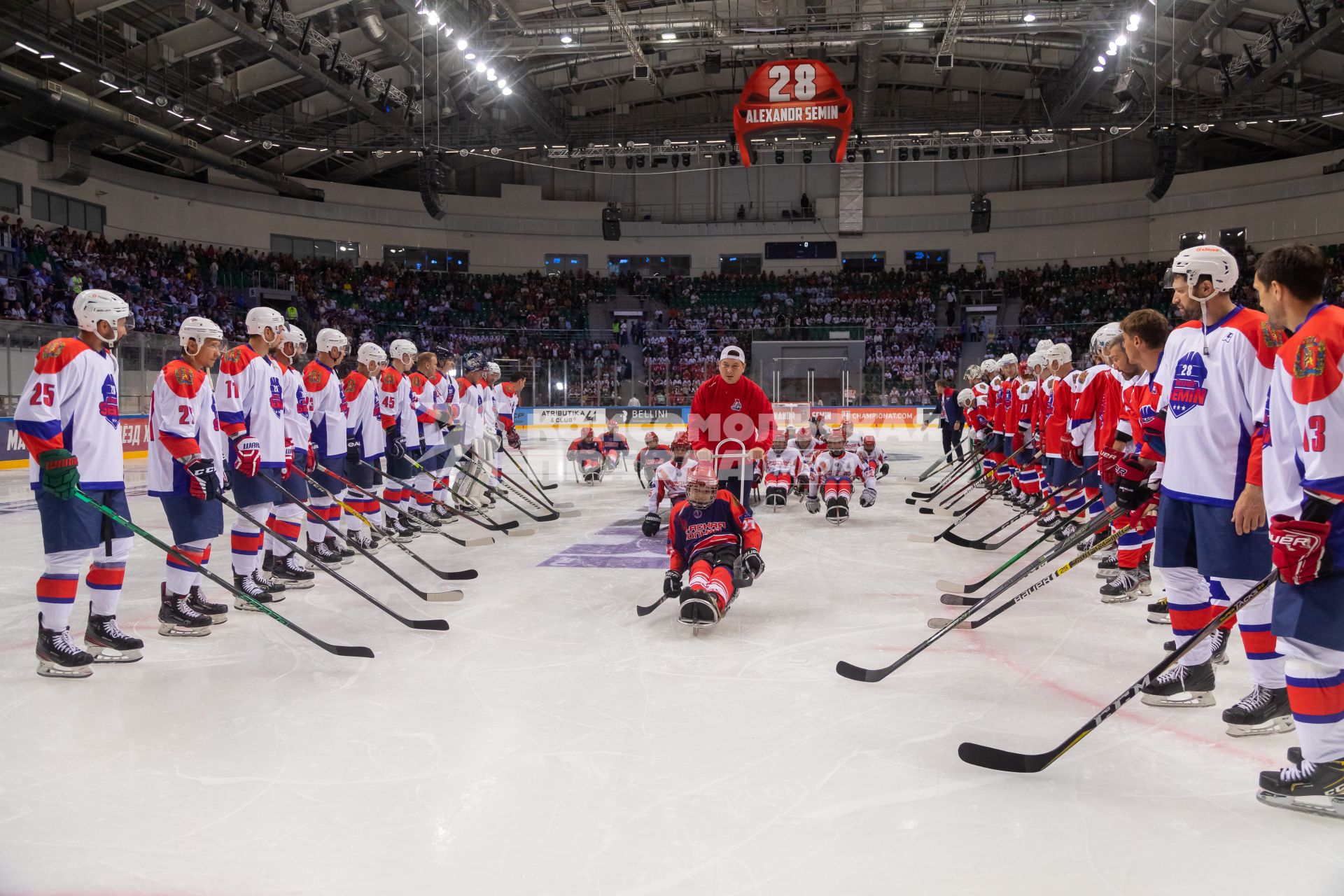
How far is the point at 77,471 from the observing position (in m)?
3.69

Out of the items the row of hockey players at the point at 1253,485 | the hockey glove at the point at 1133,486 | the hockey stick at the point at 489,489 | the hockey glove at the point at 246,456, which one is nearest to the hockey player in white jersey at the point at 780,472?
the hockey stick at the point at 489,489

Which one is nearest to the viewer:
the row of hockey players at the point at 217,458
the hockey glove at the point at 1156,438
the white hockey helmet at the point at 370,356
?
the hockey glove at the point at 1156,438

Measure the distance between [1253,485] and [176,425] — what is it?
4.38 metres

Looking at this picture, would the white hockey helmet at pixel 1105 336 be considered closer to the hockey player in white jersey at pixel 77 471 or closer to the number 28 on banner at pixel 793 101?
the hockey player in white jersey at pixel 77 471

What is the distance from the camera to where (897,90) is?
2727 cm

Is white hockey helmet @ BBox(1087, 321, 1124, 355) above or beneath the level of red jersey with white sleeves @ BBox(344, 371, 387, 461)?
above

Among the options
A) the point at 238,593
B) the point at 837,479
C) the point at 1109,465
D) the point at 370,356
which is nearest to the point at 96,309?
the point at 238,593

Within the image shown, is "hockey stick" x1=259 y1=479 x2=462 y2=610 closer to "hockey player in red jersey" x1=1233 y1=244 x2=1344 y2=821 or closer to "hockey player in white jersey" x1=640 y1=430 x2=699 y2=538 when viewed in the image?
"hockey player in white jersey" x1=640 y1=430 x2=699 y2=538

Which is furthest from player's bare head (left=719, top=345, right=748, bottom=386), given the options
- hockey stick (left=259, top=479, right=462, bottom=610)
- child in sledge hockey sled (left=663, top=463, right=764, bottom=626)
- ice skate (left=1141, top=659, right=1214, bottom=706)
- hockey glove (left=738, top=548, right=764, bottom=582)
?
ice skate (left=1141, top=659, right=1214, bottom=706)

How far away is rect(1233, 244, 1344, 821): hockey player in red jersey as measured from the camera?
2.25 m

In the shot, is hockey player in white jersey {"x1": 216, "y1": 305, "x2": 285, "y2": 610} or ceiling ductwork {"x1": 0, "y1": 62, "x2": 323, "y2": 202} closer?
hockey player in white jersey {"x1": 216, "y1": 305, "x2": 285, "y2": 610}

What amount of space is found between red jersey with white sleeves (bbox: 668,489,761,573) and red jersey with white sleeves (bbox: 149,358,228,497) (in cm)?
236

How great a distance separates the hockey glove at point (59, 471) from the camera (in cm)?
359

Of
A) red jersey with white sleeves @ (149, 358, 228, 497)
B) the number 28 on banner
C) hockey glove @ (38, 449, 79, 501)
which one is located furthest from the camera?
the number 28 on banner
